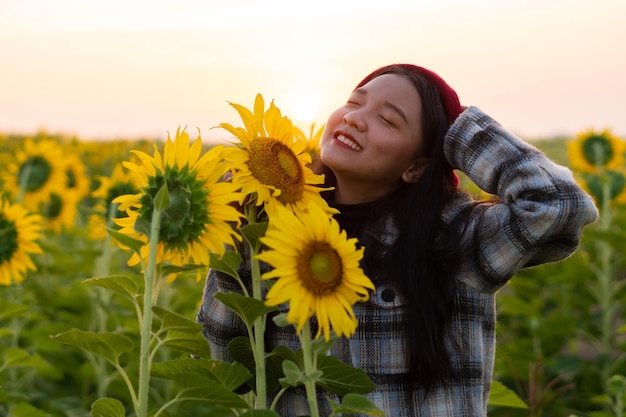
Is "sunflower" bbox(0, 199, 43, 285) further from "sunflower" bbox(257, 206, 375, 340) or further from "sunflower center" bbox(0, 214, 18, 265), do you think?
"sunflower" bbox(257, 206, 375, 340)

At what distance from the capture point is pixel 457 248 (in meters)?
1.84

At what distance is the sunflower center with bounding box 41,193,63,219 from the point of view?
14.0 ft

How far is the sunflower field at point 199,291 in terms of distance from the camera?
1.29 m

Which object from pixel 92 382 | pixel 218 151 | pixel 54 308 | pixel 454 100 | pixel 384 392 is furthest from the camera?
pixel 54 308

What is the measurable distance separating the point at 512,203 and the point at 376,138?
0.95ft

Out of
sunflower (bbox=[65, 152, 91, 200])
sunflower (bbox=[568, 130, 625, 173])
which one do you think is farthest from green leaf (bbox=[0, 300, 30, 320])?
sunflower (bbox=[568, 130, 625, 173])

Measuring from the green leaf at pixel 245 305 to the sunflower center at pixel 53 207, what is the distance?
3056 mm

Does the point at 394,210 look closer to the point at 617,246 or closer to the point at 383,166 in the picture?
the point at 383,166

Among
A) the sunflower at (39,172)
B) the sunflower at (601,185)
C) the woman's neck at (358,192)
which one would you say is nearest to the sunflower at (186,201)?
the woman's neck at (358,192)

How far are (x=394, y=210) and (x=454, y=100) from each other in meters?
0.28

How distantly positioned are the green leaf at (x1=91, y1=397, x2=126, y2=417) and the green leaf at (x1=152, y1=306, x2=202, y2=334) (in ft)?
0.57

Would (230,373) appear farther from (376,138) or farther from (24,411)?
(24,411)

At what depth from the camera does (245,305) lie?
137cm

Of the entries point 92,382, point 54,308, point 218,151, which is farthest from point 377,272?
point 54,308
